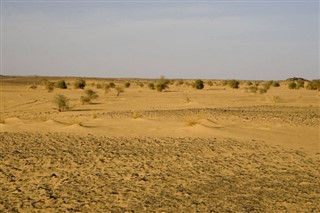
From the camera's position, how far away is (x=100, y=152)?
11.7 meters

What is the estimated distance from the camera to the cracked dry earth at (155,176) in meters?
7.09

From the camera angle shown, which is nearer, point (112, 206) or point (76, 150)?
point (112, 206)

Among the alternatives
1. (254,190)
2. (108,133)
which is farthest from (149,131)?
(254,190)

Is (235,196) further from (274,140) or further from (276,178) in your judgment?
(274,140)

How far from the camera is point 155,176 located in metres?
9.09

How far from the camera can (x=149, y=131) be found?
626 inches

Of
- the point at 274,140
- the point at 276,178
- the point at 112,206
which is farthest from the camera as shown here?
the point at 274,140

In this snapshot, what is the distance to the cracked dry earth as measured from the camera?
23.3 ft

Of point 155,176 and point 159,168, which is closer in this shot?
point 155,176

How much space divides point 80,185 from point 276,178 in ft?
14.4

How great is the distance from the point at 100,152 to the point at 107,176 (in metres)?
2.76

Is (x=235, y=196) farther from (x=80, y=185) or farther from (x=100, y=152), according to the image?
(x=100, y=152)

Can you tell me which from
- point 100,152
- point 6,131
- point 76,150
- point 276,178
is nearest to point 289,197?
point 276,178

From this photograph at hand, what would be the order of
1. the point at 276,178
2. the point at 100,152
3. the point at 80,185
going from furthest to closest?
the point at 100,152, the point at 276,178, the point at 80,185
